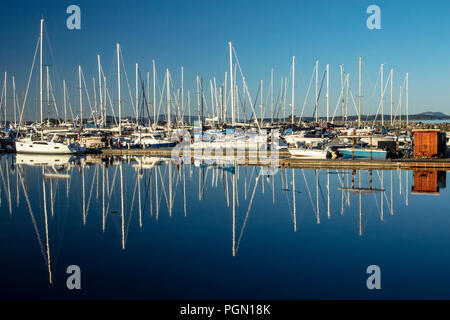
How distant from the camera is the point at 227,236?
1650 centimetres

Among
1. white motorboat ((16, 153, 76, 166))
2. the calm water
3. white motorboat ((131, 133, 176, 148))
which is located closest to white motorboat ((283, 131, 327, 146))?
white motorboat ((131, 133, 176, 148))

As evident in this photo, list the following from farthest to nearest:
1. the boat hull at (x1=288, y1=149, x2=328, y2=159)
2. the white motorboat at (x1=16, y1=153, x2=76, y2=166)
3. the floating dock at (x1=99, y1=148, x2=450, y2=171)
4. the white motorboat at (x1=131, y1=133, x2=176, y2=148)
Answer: the white motorboat at (x1=131, y1=133, x2=176, y2=148), the white motorboat at (x1=16, y1=153, x2=76, y2=166), the boat hull at (x1=288, y1=149, x2=328, y2=159), the floating dock at (x1=99, y1=148, x2=450, y2=171)

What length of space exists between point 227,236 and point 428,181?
15913 millimetres

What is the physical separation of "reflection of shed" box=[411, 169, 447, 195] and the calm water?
0.33 ft

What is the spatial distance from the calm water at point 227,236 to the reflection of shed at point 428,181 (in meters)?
0.10

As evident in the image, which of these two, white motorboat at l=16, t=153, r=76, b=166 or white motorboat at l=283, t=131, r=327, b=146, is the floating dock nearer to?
white motorboat at l=16, t=153, r=76, b=166

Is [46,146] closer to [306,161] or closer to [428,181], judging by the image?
[306,161]

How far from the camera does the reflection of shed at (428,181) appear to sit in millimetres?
25250

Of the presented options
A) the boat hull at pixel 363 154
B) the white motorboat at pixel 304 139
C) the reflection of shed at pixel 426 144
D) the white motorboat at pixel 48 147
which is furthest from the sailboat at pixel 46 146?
the reflection of shed at pixel 426 144

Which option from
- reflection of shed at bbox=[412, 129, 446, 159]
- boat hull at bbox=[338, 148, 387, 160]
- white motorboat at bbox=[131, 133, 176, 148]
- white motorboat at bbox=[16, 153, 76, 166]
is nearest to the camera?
reflection of shed at bbox=[412, 129, 446, 159]

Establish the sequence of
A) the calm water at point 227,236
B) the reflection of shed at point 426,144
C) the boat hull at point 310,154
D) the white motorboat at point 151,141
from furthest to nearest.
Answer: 1. the white motorboat at point 151,141
2. the boat hull at point 310,154
3. the reflection of shed at point 426,144
4. the calm water at point 227,236

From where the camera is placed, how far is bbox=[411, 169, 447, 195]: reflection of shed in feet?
82.8

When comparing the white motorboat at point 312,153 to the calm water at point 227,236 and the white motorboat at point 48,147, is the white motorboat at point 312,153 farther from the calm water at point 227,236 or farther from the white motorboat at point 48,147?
the white motorboat at point 48,147

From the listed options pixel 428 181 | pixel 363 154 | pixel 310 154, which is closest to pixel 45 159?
pixel 310 154
